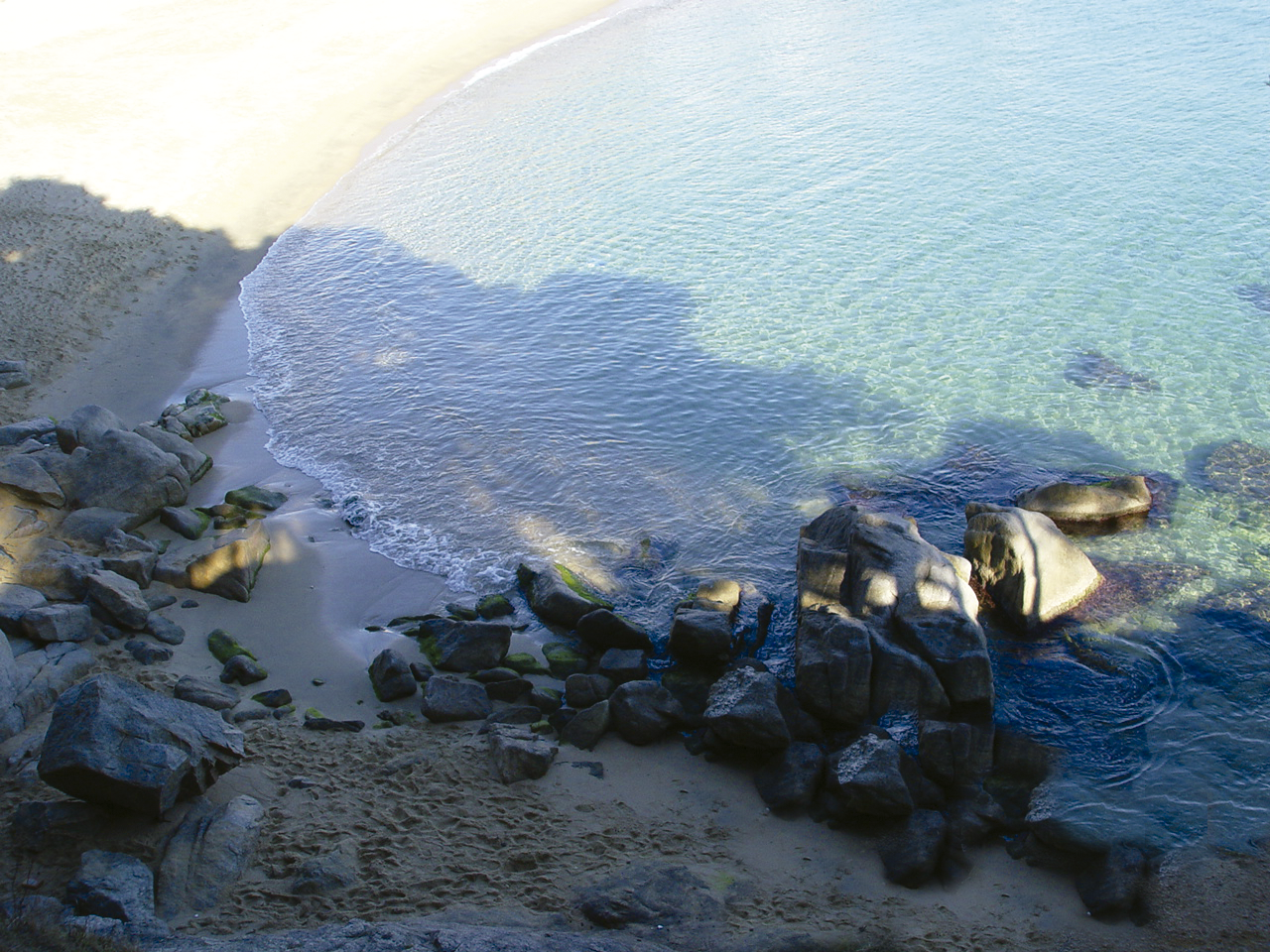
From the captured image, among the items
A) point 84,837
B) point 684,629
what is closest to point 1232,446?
point 684,629

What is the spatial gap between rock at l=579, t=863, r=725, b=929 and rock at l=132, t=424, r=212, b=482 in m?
10.6

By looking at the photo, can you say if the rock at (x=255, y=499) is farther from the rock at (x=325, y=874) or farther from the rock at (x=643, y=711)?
the rock at (x=325, y=874)

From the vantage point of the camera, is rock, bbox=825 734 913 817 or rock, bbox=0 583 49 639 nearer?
rock, bbox=825 734 913 817

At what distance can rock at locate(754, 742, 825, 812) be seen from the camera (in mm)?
9391

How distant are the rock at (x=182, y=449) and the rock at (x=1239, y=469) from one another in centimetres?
1570

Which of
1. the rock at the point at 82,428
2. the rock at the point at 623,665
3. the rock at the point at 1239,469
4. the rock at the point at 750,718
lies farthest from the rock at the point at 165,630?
the rock at the point at 1239,469

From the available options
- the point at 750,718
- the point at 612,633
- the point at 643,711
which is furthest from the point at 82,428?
the point at 750,718

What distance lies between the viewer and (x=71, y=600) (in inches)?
459

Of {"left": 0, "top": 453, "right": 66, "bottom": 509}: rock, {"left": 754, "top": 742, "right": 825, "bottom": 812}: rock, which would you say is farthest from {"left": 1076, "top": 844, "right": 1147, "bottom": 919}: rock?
{"left": 0, "top": 453, "right": 66, "bottom": 509}: rock

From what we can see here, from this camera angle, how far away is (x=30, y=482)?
45.0 ft

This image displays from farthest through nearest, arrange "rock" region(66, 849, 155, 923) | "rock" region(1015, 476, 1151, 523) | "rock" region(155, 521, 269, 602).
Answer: "rock" region(1015, 476, 1151, 523) → "rock" region(155, 521, 269, 602) → "rock" region(66, 849, 155, 923)

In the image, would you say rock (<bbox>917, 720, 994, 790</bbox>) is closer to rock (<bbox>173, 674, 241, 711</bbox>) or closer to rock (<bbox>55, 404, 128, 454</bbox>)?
rock (<bbox>173, 674, 241, 711</bbox>)

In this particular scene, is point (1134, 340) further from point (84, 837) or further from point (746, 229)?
point (84, 837)

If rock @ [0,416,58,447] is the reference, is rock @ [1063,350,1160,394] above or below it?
below
